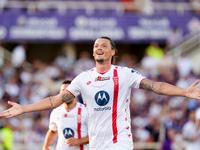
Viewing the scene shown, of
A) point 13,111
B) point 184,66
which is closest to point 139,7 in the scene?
point 184,66

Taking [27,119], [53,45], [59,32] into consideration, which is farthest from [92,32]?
[27,119]

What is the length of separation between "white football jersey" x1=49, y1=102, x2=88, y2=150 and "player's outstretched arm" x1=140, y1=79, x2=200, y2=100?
194 centimetres

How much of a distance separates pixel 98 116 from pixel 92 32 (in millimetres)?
15581

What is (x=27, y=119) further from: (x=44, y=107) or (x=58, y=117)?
A: (x=44, y=107)

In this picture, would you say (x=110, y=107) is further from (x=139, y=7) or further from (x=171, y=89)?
(x=139, y=7)

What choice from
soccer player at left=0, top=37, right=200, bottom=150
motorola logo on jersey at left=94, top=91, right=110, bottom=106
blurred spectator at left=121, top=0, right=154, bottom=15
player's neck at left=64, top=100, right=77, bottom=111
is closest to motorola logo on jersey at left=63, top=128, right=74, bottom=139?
player's neck at left=64, top=100, right=77, bottom=111

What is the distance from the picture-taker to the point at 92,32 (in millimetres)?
21781

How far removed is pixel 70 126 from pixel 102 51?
73.7 inches

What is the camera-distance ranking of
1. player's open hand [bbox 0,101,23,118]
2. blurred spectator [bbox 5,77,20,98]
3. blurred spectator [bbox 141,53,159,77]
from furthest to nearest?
1. blurred spectator [bbox 141,53,159,77]
2. blurred spectator [bbox 5,77,20,98]
3. player's open hand [bbox 0,101,23,118]

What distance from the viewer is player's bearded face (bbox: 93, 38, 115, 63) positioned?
651cm

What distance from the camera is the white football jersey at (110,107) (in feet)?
20.9

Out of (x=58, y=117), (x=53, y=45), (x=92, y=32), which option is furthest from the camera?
(x=53, y=45)

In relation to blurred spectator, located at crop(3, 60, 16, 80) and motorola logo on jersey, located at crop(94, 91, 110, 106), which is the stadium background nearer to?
blurred spectator, located at crop(3, 60, 16, 80)

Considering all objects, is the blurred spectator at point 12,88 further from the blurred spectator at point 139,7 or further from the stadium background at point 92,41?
the blurred spectator at point 139,7
